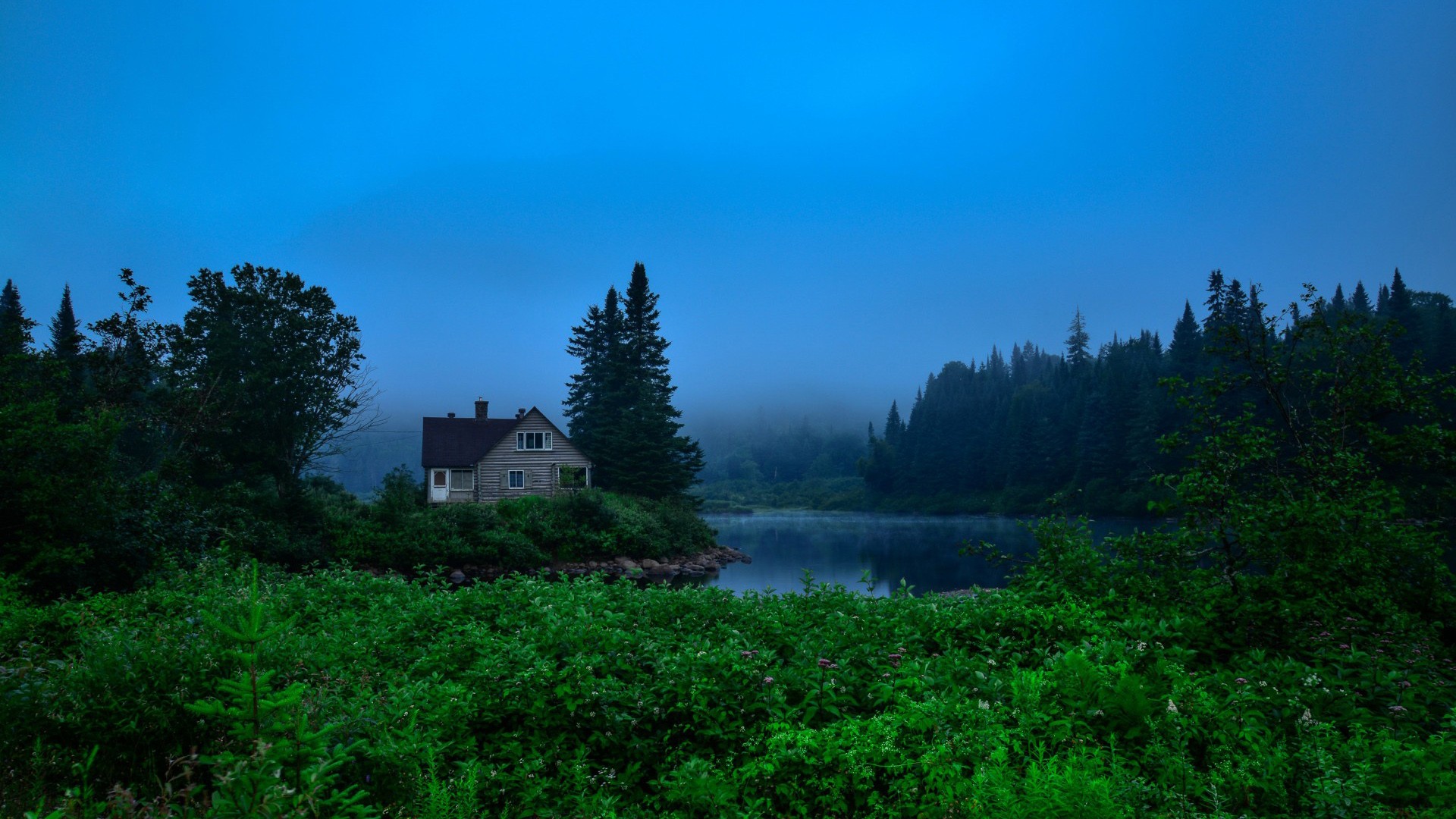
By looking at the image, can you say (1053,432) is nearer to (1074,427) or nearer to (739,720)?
(1074,427)

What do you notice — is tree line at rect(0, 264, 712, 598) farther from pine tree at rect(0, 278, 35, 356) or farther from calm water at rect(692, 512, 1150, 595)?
calm water at rect(692, 512, 1150, 595)

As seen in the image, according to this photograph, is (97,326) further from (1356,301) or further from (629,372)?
(1356,301)

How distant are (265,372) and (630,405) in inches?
Answer: 907

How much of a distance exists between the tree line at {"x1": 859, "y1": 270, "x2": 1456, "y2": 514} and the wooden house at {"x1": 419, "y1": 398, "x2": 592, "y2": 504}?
2967cm

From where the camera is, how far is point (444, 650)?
5035 mm

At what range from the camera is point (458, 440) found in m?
44.0

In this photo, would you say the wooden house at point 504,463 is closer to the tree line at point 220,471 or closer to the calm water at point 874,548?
the tree line at point 220,471

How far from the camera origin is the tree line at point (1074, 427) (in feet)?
179

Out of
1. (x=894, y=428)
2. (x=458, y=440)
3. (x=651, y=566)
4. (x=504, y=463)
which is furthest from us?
(x=894, y=428)

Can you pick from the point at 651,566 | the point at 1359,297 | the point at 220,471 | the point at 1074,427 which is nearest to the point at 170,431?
the point at 220,471

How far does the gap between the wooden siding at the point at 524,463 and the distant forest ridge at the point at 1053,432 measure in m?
29.5

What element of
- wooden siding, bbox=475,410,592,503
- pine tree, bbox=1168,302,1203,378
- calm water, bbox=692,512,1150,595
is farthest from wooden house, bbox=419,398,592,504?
pine tree, bbox=1168,302,1203,378

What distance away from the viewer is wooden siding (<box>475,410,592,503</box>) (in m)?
43.0

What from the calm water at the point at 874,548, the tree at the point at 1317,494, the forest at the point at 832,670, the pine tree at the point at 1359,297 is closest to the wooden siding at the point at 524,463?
the calm water at the point at 874,548
